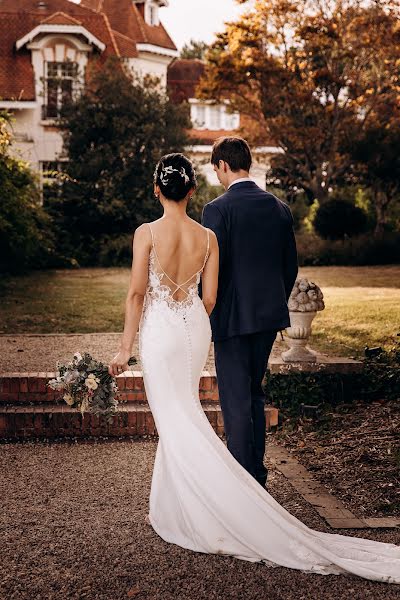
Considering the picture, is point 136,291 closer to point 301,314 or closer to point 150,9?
point 301,314

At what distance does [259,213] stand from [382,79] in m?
26.2

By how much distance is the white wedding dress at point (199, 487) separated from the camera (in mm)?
4504

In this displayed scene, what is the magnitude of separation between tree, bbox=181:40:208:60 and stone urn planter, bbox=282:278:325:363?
49995 mm

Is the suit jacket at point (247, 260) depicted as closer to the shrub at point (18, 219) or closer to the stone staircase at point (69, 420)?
the stone staircase at point (69, 420)

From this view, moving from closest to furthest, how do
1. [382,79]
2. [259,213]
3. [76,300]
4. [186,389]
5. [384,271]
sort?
[186,389], [259,213], [76,300], [384,271], [382,79]

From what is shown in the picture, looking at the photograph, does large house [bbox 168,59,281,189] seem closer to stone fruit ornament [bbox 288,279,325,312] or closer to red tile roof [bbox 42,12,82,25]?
red tile roof [bbox 42,12,82,25]

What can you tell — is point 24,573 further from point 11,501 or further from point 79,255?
point 79,255

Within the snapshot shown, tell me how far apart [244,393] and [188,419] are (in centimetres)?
51

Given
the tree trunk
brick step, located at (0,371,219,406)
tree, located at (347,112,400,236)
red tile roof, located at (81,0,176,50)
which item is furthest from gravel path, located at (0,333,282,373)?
red tile roof, located at (81,0,176,50)

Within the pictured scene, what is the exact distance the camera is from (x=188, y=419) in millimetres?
4883

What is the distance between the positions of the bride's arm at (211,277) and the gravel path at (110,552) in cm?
128

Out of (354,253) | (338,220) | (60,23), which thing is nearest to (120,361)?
(354,253)

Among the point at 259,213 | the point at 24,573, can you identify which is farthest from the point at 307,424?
the point at 24,573

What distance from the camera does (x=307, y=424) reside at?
7762mm
